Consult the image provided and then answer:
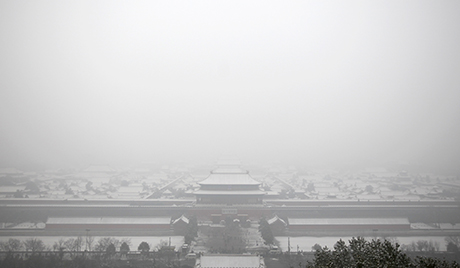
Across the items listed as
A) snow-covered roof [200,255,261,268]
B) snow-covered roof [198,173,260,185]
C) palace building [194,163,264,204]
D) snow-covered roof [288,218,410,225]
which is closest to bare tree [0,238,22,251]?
snow-covered roof [200,255,261,268]

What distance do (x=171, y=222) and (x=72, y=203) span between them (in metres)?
8.62

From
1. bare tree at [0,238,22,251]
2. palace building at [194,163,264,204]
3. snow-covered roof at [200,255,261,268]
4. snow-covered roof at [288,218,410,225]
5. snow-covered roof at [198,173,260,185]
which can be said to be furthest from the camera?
snow-covered roof at [198,173,260,185]

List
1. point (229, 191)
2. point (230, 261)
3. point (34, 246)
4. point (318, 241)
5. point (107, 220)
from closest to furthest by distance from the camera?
point (230, 261)
point (34, 246)
point (318, 241)
point (107, 220)
point (229, 191)

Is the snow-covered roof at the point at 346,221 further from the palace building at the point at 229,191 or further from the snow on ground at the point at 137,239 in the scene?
the snow on ground at the point at 137,239

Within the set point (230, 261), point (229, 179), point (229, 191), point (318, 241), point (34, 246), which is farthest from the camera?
point (229, 179)

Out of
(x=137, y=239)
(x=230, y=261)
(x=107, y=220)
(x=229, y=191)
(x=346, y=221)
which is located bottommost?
(x=137, y=239)

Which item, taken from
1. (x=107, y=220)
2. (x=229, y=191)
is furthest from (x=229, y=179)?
(x=107, y=220)

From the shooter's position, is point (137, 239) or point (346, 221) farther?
point (346, 221)

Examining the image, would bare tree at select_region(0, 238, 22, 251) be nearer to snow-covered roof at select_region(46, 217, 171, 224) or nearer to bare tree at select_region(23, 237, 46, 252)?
bare tree at select_region(23, 237, 46, 252)

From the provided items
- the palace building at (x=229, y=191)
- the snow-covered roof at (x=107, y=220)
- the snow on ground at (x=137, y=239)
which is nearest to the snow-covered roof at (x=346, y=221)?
the palace building at (x=229, y=191)

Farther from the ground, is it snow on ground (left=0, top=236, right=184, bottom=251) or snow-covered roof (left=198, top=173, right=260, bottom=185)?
snow-covered roof (left=198, top=173, right=260, bottom=185)

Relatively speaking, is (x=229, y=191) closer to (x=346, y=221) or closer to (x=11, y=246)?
(x=346, y=221)

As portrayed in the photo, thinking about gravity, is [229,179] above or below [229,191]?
above

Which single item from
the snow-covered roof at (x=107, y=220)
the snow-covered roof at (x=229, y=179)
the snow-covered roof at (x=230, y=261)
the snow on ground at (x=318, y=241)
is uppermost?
the snow-covered roof at (x=229, y=179)
